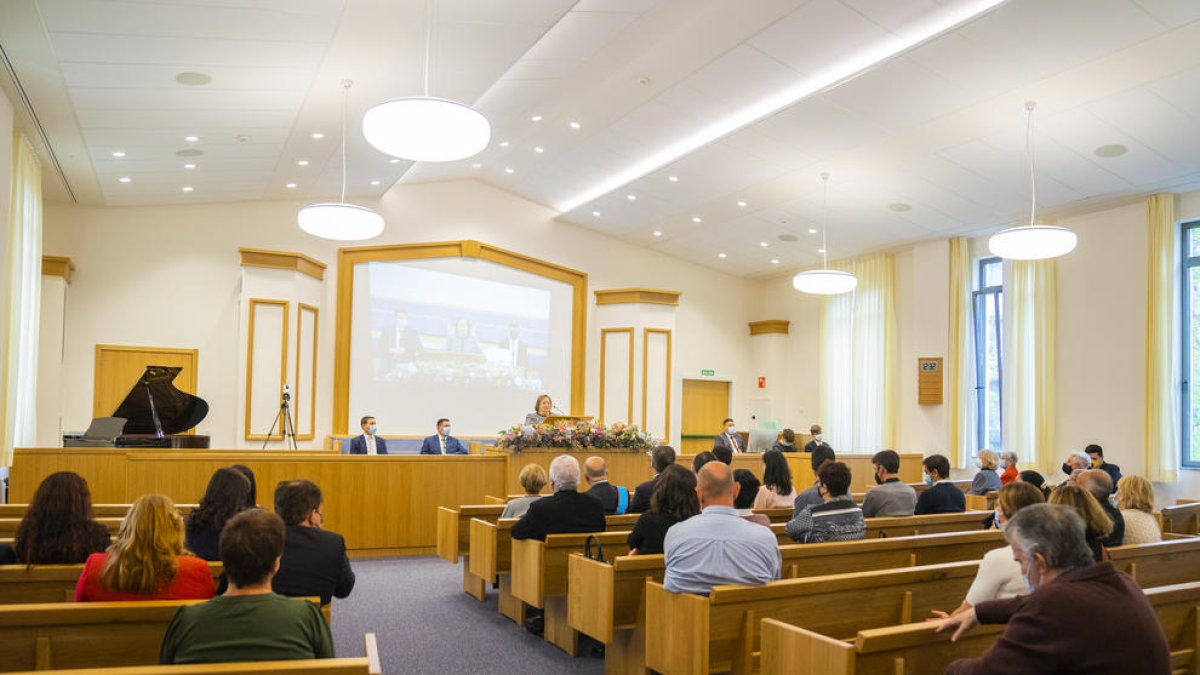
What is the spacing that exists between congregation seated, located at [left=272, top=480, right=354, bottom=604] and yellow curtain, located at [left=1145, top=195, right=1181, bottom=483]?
31.7 feet

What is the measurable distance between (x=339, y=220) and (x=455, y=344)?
4.85 meters

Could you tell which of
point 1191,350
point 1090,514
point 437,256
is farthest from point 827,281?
point 1090,514

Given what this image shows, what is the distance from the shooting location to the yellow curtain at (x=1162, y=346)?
9.70 metres

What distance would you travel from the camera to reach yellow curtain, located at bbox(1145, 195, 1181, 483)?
9.70 meters

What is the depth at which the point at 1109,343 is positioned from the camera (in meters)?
10.5

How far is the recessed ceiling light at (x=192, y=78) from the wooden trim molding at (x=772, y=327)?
1103 centimetres

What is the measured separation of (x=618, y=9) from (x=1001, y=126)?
4.16 m

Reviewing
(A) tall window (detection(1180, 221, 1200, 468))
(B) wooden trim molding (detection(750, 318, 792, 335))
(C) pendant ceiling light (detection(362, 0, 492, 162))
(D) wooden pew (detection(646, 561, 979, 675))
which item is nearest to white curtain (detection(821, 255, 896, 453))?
(B) wooden trim molding (detection(750, 318, 792, 335))

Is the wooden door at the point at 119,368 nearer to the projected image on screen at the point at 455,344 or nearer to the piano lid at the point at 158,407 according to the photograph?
the piano lid at the point at 158,407

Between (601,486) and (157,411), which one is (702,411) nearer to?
(157,411)

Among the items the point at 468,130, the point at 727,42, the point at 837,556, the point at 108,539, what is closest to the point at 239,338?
the point at 468,130

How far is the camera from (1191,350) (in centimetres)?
985

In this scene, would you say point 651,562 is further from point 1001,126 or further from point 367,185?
point 367,185

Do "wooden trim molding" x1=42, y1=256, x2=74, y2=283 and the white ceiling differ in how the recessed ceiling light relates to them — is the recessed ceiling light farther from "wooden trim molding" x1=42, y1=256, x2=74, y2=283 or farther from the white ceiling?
"wooden trim molding" x1=42, y1=256, x2=74, y2=283
